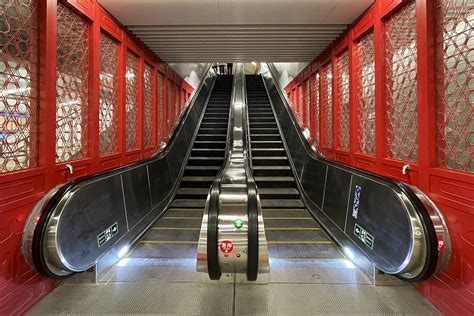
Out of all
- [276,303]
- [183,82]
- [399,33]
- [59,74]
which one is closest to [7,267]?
[59,74]

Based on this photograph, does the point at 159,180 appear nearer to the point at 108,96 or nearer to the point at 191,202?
the point at 191,202

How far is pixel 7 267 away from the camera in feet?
6.28

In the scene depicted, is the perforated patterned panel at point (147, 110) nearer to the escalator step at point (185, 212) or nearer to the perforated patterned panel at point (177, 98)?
the escalator step at point (185, 212)

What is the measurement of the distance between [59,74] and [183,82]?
5.65m

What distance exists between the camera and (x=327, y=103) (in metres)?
5.23

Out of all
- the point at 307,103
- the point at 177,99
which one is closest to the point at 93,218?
the point at 177,99

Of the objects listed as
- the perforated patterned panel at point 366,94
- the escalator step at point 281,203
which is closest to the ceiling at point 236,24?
the perforated patterned panel at point 366,94

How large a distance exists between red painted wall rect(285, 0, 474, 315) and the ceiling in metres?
0.53

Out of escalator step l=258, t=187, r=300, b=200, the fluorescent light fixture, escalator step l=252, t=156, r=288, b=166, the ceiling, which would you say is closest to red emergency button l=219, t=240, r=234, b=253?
the fluorescent light fixture

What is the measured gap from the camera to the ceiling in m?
3.24

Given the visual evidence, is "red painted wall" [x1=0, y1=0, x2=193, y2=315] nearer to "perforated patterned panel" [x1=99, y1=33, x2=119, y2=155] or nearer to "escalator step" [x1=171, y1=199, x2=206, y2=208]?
"perforated patterned panel" [x1=99, y1=33, x2=119, y2=155]

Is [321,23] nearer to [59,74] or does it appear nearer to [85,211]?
[59,74]

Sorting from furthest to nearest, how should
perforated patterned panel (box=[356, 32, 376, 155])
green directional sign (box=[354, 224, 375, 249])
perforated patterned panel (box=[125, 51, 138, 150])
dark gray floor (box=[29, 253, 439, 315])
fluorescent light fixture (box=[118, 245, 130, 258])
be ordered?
1. perforated patterned panel (box=[125, 51, 138, 150])
2. perforated patterned panel (box=[356, 32, 376, 155])
3. fluorescent light fixture (box=[118, 245, 130, 258])
4. green directional sign (box=[354, 224, 375, 249])
5. dark gray floor (box=[29, 253, 439, 315])

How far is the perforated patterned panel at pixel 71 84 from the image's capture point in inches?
102
